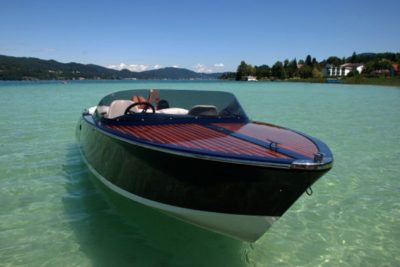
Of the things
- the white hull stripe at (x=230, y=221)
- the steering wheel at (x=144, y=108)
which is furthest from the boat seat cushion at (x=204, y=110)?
the white hull stripe at (x=230, y=221)

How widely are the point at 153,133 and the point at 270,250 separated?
210 cm

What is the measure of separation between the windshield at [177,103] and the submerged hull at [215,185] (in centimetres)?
155

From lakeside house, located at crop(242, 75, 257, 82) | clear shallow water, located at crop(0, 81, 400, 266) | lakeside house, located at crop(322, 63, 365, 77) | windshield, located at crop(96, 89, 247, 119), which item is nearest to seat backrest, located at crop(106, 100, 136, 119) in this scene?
windshield, located at crop(96, 89, 247, 119)

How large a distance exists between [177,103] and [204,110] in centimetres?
74

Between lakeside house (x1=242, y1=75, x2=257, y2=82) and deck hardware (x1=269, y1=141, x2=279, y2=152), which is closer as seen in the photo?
deck hardware (x1=269, y1=141, x2=279, y2=152)

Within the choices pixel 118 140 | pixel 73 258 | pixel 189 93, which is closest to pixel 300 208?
pixel 189 93

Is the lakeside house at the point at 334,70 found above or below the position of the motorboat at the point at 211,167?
above

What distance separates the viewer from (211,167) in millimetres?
3754

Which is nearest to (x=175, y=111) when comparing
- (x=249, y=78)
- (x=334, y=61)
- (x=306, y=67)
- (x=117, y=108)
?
(x=117, y=108)

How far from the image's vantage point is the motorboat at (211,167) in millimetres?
3646

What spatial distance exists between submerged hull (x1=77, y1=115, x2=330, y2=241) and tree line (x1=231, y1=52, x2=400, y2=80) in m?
115

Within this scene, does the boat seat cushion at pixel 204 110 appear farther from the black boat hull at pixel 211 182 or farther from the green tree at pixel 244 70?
the green tree at pixel 244 70

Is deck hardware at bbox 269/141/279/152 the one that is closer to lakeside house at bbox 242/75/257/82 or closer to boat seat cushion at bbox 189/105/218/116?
boat seat cushion at bbox 189/105/218/116

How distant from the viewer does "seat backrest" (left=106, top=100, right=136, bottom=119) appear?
20.0ft
